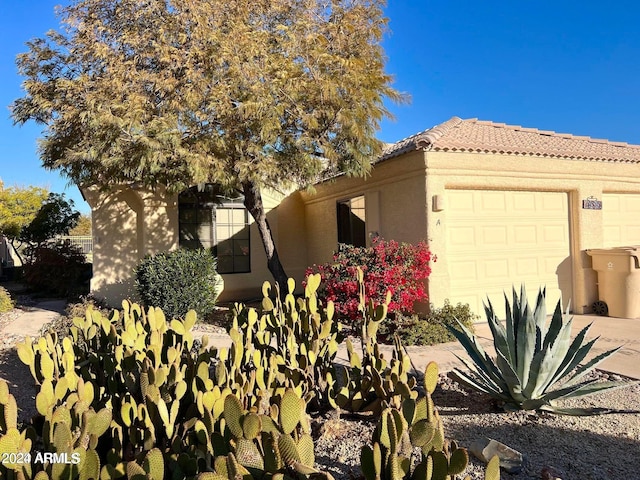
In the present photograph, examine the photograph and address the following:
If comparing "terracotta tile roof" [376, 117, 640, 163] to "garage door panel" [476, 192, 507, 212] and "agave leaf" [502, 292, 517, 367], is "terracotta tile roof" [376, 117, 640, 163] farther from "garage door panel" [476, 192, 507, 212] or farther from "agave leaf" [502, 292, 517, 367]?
"agave leaf" [502, 292, 517, 367]

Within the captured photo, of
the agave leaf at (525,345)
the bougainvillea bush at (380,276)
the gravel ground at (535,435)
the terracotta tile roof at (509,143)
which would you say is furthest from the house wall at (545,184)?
the agave leaf at (525,345)

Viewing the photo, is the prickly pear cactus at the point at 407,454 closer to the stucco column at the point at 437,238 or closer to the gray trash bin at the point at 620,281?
the stucco column at the point at 437,238

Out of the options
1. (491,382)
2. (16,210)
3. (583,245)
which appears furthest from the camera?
(16,210)

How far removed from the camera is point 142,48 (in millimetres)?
7816

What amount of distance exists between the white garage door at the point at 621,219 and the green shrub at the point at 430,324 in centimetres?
395

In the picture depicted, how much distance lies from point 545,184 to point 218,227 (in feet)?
26.6

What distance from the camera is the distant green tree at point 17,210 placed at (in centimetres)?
2061

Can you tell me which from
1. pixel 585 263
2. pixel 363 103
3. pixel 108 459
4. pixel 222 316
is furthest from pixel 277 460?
pixel 585 263

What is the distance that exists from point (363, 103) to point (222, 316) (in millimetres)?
5442

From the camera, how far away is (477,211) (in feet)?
29.5

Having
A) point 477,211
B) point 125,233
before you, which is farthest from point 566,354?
point 125,233

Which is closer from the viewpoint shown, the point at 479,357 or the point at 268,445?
the point at 268,445

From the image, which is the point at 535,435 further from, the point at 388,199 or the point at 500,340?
the point at 388,199

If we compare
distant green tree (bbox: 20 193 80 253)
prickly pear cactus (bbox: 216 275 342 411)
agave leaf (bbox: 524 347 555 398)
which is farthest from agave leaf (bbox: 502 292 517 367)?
distant green tree (bbox: 20 193 80 253)
